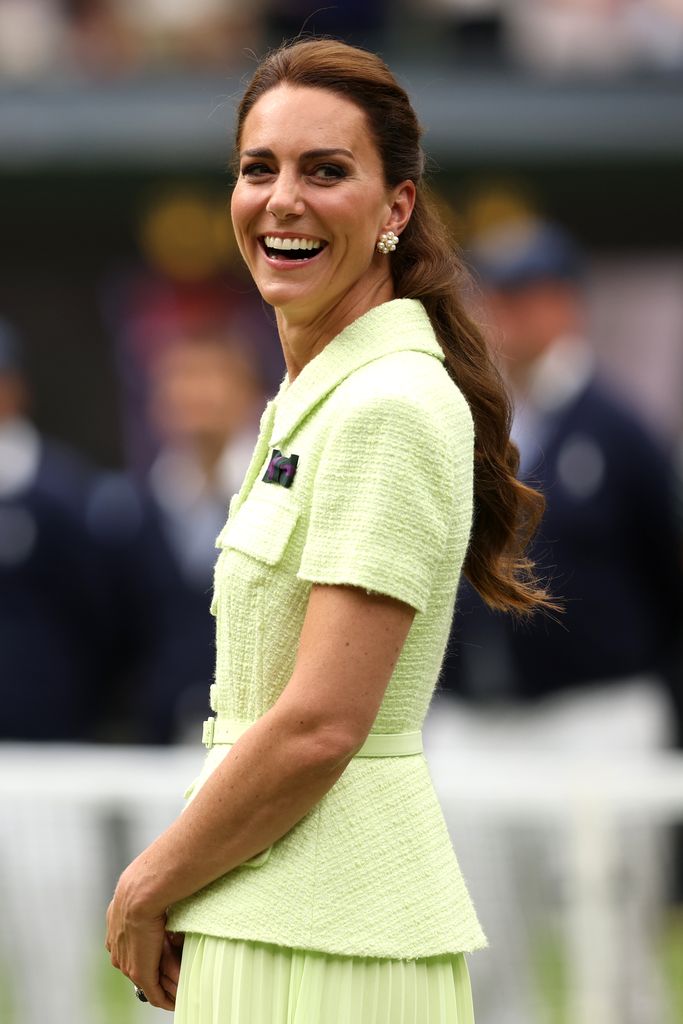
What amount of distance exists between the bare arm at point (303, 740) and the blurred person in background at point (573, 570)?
3572mm

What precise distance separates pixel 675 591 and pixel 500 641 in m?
0.58

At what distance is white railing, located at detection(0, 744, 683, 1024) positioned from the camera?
4805 millimetres

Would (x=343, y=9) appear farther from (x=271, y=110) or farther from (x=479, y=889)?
(x=271, y=110)

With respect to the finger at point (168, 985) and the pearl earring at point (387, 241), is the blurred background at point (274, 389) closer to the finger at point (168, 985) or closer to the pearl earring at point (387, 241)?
the pearl earring at point (387, 241)

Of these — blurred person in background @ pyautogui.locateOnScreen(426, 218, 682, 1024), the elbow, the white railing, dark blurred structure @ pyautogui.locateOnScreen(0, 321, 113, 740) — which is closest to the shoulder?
the elbow

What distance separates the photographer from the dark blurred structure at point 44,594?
7.24 metres

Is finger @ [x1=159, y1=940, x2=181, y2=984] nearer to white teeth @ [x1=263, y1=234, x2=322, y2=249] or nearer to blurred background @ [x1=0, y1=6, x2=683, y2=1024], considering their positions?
white teeth @ [x1=263, y1=234, x2=322, y2=249]

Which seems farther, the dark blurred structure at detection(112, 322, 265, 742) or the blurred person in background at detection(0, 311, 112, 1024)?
the blurred person in background at detection(0, 311, 112, 1024)

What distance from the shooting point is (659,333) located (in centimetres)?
991

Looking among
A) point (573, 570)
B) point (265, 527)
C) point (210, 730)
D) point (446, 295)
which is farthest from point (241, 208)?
point (573, 570)

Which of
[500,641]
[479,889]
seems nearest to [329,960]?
[479,889]

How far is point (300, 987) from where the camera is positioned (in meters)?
2.31

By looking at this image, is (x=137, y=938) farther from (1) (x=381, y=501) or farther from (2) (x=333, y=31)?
(2) (x=333, y=31)

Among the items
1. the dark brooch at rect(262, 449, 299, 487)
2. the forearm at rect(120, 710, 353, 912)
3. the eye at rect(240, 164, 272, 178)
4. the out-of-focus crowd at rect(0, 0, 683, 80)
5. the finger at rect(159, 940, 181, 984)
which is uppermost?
the out-of-focus crowd at rect(0, 0, 683, 80)
